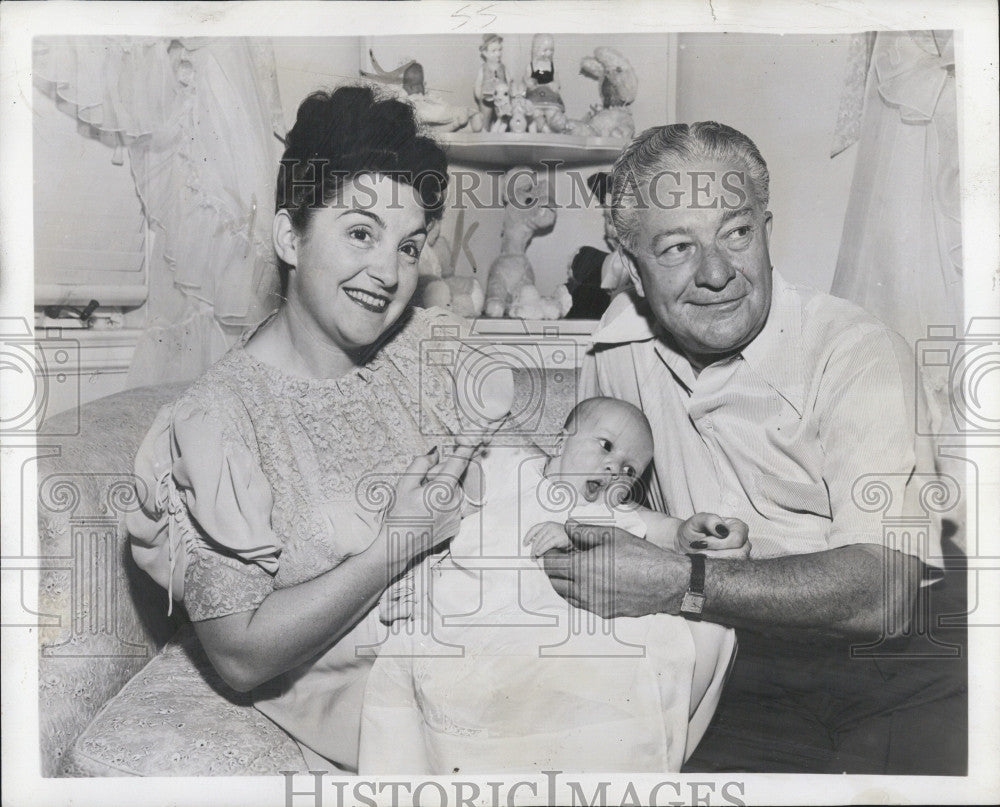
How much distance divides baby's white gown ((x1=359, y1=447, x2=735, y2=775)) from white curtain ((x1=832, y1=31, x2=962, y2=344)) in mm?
852

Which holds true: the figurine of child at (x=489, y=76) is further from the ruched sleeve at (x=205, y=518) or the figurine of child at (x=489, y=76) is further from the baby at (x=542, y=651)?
the ruched sleeve at (x=205, y=518)

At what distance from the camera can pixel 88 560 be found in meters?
2.20

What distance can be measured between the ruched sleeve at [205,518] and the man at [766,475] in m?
0.70

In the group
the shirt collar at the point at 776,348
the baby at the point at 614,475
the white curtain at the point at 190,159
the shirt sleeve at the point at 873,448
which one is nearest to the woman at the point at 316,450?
the white curtain at the point at 190,159

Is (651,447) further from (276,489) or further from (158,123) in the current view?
(158,123)

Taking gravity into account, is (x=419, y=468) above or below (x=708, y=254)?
below

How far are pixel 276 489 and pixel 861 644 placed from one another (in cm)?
146

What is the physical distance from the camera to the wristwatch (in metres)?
2.13

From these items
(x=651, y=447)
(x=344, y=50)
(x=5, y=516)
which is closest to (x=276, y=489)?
(x=5, y=516)

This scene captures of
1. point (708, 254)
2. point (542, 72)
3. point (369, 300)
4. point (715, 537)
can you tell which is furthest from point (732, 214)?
point (369, 300)

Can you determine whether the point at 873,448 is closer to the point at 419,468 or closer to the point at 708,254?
the point at 708,254

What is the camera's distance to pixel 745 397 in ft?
7.25

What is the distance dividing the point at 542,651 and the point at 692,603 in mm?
375

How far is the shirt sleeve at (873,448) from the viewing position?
85.7 inches
